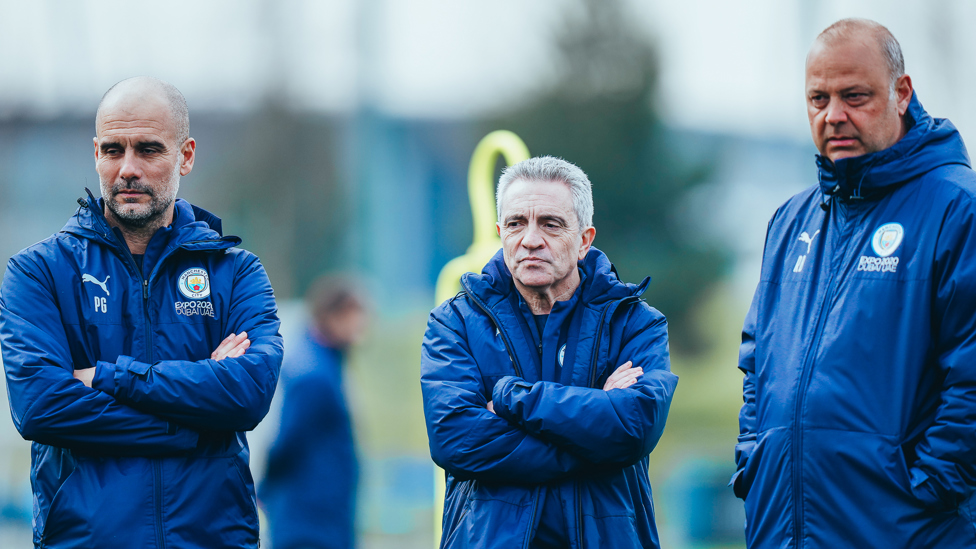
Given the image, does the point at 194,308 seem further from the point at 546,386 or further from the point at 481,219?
the point at 481,219

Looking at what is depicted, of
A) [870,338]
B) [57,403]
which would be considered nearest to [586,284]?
[870,338]

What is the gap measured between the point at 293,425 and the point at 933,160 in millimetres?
3589

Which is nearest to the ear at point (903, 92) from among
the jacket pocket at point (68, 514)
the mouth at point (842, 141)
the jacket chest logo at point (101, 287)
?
the mouth at point (842, 141)

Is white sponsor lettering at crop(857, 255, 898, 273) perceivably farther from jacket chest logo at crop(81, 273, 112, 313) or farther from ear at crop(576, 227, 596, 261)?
jacket chest logo at crop(81, 273, 112, 313)

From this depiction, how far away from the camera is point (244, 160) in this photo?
63.7 feet

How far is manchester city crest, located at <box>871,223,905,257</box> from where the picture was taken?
2.76 m

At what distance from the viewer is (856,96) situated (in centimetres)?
285

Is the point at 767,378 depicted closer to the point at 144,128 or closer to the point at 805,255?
the point at 805,255

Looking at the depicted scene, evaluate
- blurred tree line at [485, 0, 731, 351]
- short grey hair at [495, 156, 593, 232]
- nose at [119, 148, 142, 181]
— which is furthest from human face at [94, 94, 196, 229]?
blurred tree line at [485, 0, 731, 351]

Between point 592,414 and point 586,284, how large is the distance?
0.53 meters

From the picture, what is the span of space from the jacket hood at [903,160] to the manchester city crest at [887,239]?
0.45 feet

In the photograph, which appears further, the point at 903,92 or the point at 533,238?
the point at 533,238

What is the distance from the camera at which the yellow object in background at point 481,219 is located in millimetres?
3914

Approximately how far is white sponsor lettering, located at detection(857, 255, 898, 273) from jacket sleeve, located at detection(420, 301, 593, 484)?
104 cm
